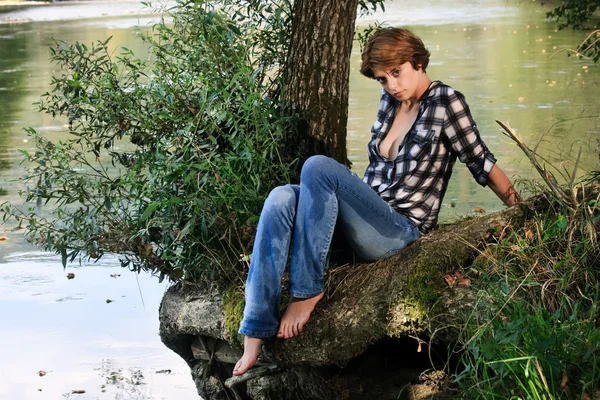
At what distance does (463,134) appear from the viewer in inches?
154

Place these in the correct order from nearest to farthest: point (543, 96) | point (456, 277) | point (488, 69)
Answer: point (456, 277)
point (543, 96)
point (488, 69)

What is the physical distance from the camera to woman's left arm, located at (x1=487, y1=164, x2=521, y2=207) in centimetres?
387

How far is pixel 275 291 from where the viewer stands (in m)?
3.76

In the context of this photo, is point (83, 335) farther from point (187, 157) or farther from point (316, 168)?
point (316, 168)

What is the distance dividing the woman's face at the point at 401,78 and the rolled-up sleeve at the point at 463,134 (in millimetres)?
175

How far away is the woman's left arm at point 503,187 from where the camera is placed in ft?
12.7

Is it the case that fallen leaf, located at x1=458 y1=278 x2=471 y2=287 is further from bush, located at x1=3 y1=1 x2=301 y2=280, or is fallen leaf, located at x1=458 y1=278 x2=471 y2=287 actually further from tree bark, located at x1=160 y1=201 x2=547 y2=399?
bush, located at x1=3 y1=1 x2=301 y2=280

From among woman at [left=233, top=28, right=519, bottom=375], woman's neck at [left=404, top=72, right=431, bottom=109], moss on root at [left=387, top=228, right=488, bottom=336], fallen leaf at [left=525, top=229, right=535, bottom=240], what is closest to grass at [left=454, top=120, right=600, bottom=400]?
fallen leaf at [left=525, top=229, right=535, bottom=240]

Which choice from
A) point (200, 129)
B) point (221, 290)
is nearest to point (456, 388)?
point (221, 290)

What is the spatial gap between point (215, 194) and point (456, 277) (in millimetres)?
1204

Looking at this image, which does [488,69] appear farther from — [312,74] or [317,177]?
[317,177]

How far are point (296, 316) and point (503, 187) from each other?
1050 millimetres

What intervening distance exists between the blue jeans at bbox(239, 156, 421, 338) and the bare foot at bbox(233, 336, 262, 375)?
0.12 ft

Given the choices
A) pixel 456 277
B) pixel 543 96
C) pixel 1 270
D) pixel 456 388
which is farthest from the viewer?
pixel 543 96
